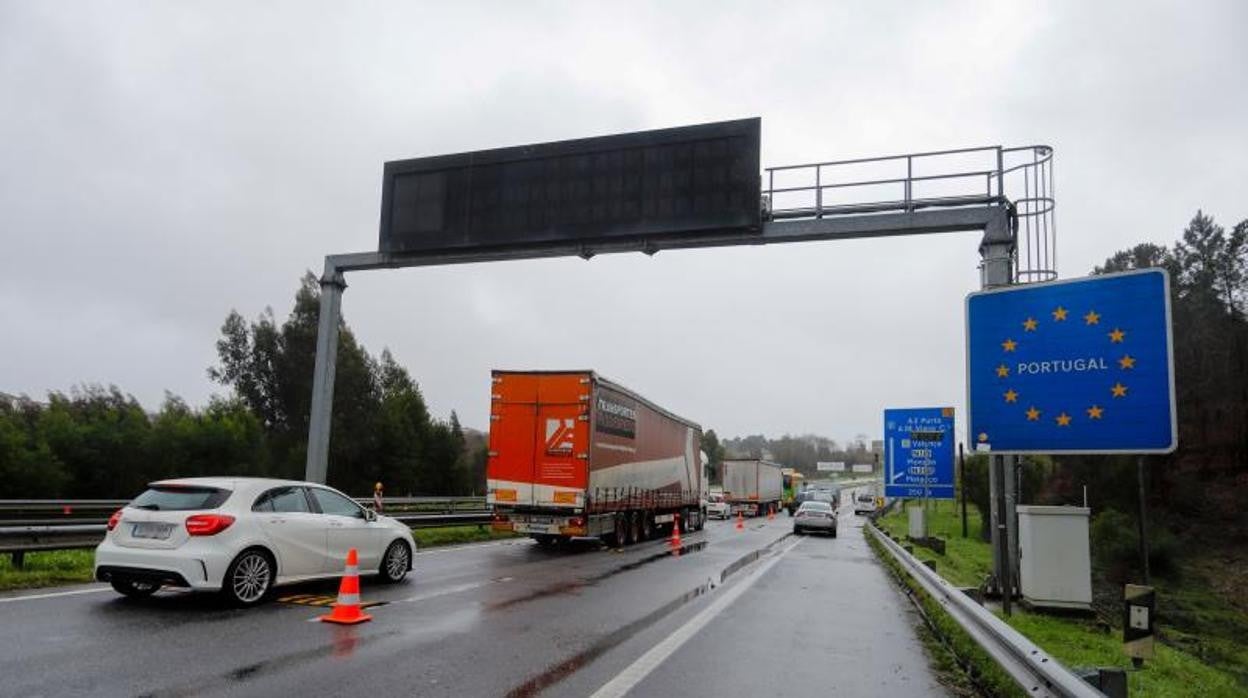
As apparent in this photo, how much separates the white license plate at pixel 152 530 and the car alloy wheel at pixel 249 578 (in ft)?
2.44

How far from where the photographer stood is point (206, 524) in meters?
8.78

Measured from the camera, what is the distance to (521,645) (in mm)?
7719

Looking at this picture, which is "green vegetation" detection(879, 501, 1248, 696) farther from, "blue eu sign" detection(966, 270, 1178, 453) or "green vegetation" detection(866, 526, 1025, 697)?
"blue eu sign" detection(966, 270, 1178, 453)

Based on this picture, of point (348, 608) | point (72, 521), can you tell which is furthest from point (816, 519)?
point (348, 608)

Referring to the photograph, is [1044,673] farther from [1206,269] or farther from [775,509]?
[1206,269]

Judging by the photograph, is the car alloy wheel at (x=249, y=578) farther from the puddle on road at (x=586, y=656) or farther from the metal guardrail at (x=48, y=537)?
the metal guardrail at (x=48, y=537)

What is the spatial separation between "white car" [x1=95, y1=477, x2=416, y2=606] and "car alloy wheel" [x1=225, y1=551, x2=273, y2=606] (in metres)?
0.01

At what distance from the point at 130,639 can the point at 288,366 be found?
184ft

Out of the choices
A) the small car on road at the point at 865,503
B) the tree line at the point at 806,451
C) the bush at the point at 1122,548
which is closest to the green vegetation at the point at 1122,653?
the bush at the point at 1122,548

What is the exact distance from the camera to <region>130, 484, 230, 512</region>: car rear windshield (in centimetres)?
901

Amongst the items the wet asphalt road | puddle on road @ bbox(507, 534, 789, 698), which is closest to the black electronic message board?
puddle on road @ bbox(507, 534, 789, 698)

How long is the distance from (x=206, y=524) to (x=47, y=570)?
4448 millimetres

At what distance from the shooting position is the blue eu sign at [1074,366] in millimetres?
7883

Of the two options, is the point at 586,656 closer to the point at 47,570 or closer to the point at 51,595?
the point at 51,595
